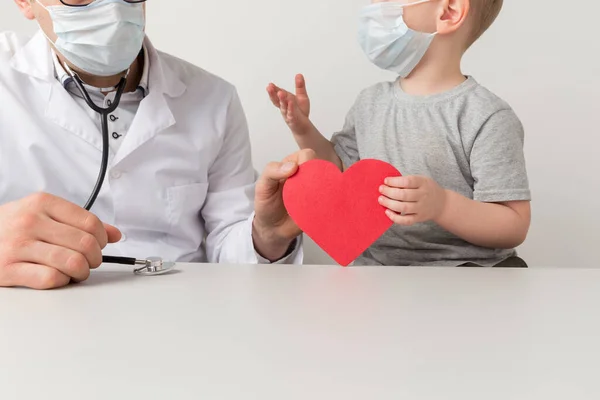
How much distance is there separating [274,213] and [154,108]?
0.39 m

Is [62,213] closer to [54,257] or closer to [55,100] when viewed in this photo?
[54,257]

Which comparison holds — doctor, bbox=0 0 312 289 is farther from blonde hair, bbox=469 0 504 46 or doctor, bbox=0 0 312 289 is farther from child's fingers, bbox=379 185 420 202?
blonde hair, bbox=469 0 504 46

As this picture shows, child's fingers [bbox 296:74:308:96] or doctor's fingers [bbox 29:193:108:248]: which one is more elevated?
child's fingers [bbox 296:74:308:96]

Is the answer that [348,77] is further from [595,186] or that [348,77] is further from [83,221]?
[83,221]

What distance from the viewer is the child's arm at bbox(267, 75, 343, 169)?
4.63 feet

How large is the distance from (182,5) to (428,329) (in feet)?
5.00

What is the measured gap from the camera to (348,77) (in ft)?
6.26

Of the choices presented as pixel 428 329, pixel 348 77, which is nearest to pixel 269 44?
pixel 348 77

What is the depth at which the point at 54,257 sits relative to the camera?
0.96 m

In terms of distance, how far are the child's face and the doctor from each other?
0.38 metres

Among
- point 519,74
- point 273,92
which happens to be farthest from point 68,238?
point 519,74

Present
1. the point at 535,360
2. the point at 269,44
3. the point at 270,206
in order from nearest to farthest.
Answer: the point at 535,360, the point at 270,206, the point at 269,44

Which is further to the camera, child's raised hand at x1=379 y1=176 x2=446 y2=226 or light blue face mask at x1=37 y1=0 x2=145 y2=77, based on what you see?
light blue face mask at x1=37 y1=0 x2=145 y2=77

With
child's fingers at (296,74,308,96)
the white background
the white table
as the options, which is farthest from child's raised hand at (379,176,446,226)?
the white background
